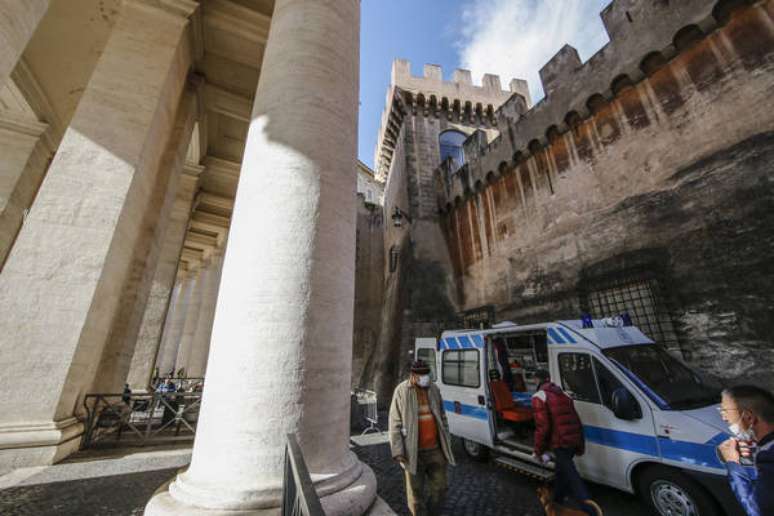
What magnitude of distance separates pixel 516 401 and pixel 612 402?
2.62m

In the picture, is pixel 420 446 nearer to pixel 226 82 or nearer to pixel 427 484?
pixel 427 484

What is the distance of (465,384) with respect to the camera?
6465 millimetres

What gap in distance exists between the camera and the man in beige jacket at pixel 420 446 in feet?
10.5

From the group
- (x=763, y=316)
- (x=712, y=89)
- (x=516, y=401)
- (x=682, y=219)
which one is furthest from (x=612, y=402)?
(x=712, y=89)

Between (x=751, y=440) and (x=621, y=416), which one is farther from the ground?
(x=751, y=440)

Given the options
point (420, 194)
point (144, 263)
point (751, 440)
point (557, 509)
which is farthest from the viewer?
point (420, 194)

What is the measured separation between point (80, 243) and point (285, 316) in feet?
15.5

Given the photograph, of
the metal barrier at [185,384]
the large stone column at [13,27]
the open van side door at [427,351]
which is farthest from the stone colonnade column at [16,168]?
the open van side door at [427,351]

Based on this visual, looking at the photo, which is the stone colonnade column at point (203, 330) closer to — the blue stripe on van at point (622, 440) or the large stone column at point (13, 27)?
the large stone column at point (13, 27)

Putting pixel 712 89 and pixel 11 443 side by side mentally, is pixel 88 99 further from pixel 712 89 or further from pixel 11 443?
pixel 712 89

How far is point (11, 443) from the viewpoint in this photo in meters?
3.88

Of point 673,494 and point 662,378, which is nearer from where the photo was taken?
point 673,494

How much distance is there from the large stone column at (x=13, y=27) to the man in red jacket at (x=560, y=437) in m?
7.25

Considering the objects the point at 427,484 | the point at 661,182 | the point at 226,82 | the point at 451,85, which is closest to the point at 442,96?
the point at 451,85
